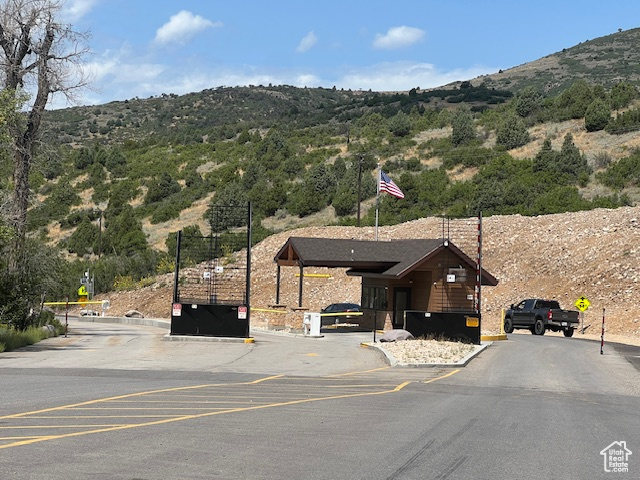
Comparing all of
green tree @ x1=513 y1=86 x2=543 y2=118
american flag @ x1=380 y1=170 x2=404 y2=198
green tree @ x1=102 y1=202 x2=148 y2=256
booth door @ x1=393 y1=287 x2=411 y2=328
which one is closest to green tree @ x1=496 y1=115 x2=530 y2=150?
green tree @ x1=513 y1=86 x2=543 y2=118

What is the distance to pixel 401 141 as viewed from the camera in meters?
95.9

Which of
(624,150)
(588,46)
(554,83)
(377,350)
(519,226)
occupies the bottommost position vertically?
(377,350)

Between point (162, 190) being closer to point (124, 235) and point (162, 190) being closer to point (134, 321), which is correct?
point (124, 235)

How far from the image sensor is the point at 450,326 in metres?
31.5

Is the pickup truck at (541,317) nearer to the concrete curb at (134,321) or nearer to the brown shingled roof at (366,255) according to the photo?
the brown shingled roof at (366,255)

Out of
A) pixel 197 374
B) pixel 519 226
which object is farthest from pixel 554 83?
pixel 197 374

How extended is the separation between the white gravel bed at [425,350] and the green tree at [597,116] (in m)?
61.9

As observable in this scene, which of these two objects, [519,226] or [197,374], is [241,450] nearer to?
[197,374]

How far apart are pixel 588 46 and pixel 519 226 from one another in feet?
460

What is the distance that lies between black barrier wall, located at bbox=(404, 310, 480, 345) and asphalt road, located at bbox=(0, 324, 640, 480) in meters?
7.17

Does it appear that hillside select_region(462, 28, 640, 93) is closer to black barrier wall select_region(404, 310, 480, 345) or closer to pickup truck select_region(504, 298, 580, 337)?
pickup truck select_region(504, 298, 580, 337)

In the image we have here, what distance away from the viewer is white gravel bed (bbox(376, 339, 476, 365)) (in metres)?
23.8

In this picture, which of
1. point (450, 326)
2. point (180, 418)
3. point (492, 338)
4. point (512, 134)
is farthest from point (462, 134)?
point (180, 418)

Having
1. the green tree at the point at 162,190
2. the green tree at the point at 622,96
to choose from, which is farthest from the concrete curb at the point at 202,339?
the green tree at the point at 622,96
